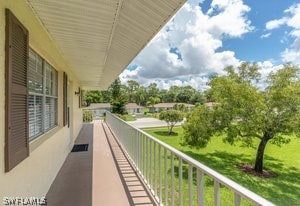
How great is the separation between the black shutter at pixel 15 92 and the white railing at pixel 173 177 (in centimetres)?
146

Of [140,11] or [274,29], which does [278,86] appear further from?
[274,29]

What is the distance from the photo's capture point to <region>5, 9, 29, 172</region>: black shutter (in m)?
1.91

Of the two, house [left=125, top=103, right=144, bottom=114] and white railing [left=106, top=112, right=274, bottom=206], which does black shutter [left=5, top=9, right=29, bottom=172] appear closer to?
white railing [left=106, top=112, right=274, bottom=206]

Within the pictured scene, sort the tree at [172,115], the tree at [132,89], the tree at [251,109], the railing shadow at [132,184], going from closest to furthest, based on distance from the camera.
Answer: the railing shadow at [132,184]
the tree at [251,109]
the tree at [172,115]
the tree at [132,89]

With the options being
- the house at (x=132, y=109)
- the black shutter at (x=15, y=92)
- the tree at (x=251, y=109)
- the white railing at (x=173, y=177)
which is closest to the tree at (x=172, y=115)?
the tree at (x=251, y=109)

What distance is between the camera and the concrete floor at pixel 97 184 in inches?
124

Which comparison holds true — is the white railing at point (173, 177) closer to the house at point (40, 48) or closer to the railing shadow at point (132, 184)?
the railing shadow at point (132, 184)

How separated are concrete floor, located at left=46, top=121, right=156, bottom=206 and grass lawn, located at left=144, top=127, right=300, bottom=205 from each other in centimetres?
283

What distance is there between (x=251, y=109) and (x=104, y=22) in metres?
6.71

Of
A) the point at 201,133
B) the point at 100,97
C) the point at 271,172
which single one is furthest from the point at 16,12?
the point at 100,97

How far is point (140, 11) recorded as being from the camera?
230 cm

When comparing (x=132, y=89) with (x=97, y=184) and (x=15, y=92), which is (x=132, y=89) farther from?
(x=15, y=92)

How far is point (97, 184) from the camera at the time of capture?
3.74m

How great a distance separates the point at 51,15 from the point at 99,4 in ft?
2.15
